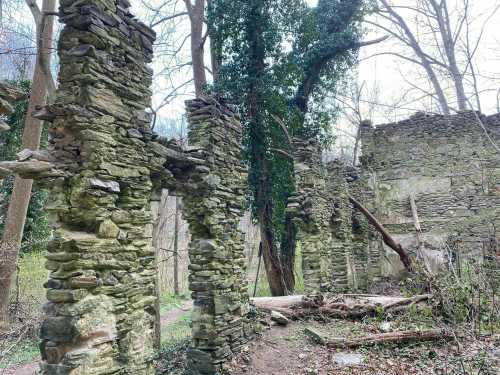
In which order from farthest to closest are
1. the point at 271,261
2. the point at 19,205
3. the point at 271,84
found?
the point at 271,84 < the point at 271,261 < the point at 19,205

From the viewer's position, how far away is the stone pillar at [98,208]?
13.4 feet

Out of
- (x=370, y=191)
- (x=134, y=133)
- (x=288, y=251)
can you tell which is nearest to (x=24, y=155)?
(x=134, y=133)

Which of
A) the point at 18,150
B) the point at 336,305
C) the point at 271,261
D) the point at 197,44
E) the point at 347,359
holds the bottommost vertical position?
the point at 347,359

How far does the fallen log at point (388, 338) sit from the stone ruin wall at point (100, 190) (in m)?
3.39

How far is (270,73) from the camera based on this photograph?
1173 cm

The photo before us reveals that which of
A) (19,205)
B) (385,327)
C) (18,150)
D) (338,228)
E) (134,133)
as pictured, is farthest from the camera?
(18,150)

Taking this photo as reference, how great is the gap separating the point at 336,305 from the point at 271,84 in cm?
661

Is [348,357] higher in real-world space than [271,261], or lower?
lower

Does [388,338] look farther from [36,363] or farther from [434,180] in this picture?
[434,180]

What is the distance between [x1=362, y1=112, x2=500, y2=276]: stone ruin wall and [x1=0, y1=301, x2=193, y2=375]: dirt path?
782 centimetres

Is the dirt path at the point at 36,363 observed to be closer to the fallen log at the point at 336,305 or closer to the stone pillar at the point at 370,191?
the fallen log at the point at 336,305

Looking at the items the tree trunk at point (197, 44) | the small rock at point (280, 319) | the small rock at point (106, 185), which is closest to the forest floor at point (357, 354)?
the small rock at point (280, 319)

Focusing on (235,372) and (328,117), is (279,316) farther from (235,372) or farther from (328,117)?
(328,117)

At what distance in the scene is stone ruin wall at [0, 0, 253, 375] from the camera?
4.06m
